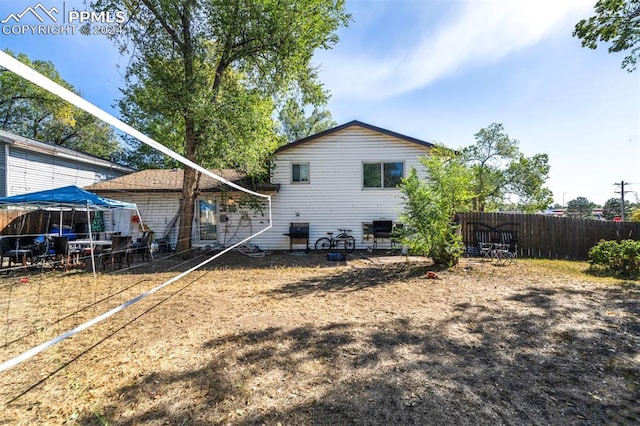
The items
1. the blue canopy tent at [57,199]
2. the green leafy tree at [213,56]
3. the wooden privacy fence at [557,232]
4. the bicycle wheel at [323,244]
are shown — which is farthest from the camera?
the bicycle wheel at [323,244]

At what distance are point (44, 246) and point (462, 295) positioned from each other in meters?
12.9

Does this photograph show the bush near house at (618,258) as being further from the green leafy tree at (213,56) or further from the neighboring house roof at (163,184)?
the green leafy tree at (213,56)

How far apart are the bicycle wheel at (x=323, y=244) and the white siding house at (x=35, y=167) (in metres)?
9.43

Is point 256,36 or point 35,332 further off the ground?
point 256,36

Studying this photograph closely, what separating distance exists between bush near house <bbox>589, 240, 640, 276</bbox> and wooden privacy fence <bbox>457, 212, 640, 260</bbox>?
2664 mm

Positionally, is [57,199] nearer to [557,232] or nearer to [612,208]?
[557,232]

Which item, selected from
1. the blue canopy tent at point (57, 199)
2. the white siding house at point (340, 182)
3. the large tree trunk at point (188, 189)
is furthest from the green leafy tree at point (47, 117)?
the white siding house at point (340, 182)

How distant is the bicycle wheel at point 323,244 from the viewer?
12258mm

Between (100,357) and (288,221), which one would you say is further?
(288,221)

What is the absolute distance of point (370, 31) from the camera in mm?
9719

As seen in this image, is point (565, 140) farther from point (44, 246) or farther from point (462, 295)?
point (44, 246)

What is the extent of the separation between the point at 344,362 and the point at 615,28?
38.6ft

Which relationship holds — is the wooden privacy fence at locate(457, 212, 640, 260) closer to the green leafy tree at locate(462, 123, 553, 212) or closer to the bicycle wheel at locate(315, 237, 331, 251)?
the bicycle wheel at locate(315, 237, 331, 251)

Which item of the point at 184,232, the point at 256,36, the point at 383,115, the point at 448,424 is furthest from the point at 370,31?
the point at 448,424
